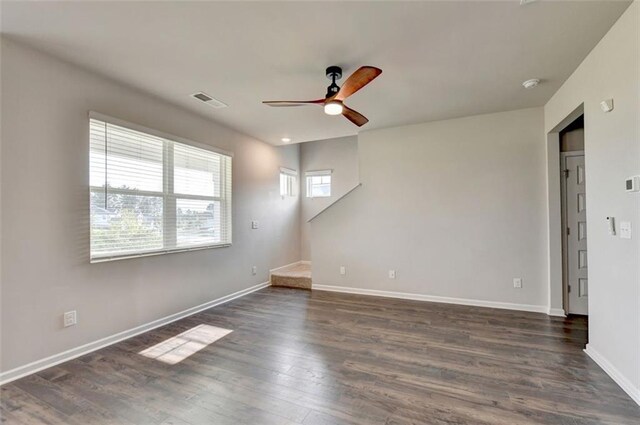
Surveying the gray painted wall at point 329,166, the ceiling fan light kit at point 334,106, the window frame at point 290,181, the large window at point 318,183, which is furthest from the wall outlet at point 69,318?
the large window at point 318,183

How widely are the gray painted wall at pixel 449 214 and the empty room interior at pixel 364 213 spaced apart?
3 cm

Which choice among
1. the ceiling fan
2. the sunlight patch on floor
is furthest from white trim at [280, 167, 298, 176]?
the sunlight patch on floor

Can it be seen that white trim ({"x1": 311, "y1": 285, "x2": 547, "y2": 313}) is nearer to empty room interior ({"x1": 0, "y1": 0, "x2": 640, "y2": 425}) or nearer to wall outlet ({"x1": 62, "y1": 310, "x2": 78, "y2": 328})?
empty room interior ({"x1": 0, "y1": 0, "x2": 640, "y2": 425})

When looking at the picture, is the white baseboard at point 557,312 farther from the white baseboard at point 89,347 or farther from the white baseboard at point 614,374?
the white baseboard at point 89,347

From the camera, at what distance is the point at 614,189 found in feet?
7.20

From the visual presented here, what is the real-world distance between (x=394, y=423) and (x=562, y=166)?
372cm

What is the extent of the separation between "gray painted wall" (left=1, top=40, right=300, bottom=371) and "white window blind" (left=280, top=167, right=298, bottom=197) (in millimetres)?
2511

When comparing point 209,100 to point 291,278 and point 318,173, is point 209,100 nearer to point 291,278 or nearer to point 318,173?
point 291,278

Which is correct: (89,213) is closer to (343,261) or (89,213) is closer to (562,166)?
(343,261)

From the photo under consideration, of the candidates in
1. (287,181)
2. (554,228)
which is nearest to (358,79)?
(554,228)

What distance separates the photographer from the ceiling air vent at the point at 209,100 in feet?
10.9

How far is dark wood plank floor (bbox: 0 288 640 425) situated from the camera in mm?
1829

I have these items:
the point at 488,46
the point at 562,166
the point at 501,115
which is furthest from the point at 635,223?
the point at 501,115

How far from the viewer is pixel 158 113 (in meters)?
3.44
